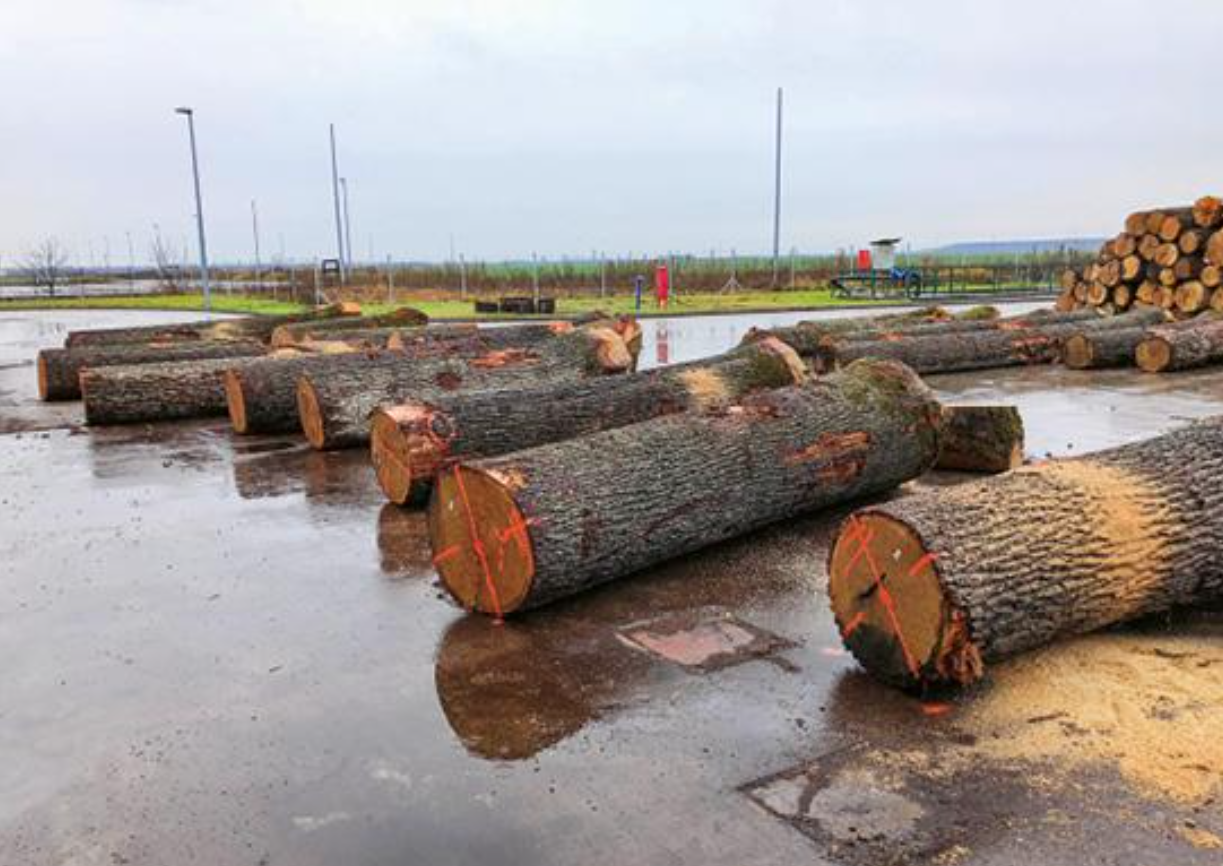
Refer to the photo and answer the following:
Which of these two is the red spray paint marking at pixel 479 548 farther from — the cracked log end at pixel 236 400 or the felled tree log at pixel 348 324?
the felled tree log at pixel 348 324

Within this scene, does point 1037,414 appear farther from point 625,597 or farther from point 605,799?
point 605,799

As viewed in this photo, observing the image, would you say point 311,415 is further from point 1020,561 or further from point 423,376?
point 1020,561

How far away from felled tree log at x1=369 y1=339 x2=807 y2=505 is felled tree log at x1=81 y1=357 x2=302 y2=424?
5.09 meters

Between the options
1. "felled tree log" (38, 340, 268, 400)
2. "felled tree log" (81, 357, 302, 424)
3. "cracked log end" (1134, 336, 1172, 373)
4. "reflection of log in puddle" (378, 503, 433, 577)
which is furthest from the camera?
"cracked log end" (1134, 336, 1172, 373)

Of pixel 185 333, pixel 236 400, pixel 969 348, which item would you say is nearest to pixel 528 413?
pixel 236 400

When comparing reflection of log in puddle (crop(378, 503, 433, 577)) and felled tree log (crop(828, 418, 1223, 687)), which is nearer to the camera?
felled tree log (crop(828, 418, 1223, 687))

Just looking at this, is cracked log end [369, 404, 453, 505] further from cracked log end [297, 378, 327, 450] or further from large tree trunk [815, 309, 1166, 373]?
large tree trunk [815, 309, 1166, 373]

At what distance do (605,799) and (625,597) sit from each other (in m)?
2.10

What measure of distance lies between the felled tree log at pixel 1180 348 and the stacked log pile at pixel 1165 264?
4.81 metres

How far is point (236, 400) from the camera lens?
1087cm

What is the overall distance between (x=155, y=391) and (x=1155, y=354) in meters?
14.3

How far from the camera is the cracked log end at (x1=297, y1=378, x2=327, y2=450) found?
9.73 metres

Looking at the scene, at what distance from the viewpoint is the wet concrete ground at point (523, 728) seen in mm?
3223

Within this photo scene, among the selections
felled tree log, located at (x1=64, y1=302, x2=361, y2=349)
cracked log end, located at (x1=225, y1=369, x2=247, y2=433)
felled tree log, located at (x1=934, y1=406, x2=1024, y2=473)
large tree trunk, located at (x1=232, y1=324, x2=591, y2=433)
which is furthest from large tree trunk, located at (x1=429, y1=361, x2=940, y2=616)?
felled tree log, located at (x1=64, y1=302, x2=361, y2=349)
